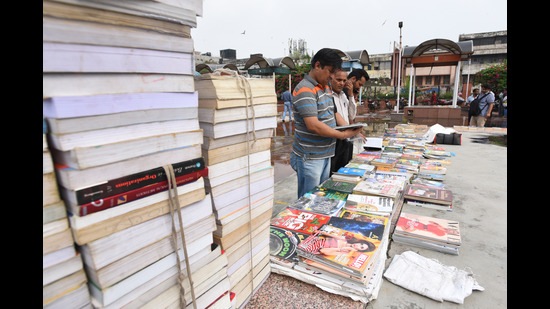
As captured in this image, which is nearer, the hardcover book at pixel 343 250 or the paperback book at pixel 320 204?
the hardcover book at pixel 343 250

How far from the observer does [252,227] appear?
4.09ft

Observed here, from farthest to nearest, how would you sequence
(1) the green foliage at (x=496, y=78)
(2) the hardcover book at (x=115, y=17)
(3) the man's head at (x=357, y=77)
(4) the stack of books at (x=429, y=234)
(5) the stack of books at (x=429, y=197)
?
(1) the green foliage at (x=496, y=78)
(3) the man's head at (x=357, y=77)
(5) the stack of books at (x=429, y=197)
(4) the stack of books at (x=429, y=234)
(2) the hardcover book at (x=115, y=17)

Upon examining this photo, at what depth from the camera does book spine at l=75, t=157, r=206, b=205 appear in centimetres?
68

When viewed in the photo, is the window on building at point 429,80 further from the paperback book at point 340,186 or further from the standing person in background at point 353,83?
the paperback book at point 340,186

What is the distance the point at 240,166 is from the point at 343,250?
0.71 metres

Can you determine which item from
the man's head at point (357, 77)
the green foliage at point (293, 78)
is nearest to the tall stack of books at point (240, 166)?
the man's head at point (357, 77)

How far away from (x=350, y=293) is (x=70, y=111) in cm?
125

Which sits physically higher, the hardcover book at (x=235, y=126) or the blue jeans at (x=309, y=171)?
the hardcover book at (x=235, y=126)

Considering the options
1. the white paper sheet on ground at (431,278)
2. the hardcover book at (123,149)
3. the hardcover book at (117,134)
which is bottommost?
the white paper sheet on ground at (431,278)

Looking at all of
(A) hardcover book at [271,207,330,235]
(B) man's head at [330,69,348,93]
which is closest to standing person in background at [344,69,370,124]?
(B) man's head at [330,69,348,93]

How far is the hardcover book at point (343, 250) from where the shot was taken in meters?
1.32

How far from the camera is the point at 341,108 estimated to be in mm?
3215

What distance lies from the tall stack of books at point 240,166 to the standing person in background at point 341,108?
1.73 m
